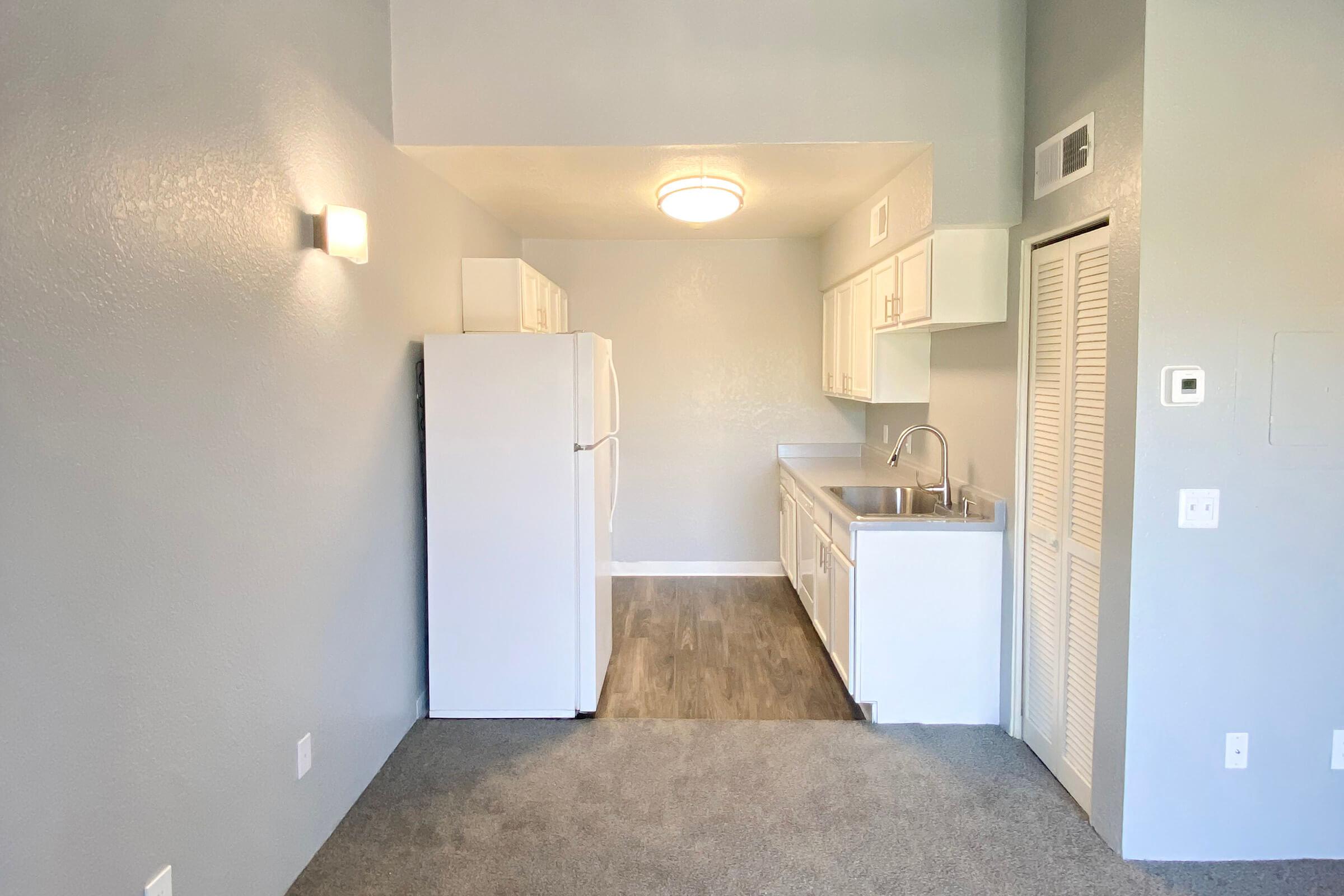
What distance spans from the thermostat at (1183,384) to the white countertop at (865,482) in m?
1.00

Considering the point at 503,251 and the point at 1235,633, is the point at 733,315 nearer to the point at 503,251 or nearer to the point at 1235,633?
the point at 503,251

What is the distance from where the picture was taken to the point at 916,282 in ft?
11.2

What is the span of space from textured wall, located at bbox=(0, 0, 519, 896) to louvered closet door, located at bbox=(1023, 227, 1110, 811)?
244cm

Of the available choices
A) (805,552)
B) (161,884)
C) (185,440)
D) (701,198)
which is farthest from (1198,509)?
(161,884)

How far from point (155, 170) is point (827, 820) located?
8.51 ft

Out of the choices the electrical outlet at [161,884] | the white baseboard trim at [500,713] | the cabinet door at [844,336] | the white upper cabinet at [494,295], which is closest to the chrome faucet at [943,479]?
the cabinet door at [844,336]

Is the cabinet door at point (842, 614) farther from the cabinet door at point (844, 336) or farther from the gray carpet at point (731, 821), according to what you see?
the cabinet door at point (844, 336)

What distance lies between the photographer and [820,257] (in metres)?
5.58

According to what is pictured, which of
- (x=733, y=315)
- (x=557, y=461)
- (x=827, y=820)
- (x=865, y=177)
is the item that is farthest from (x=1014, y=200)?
(x=733, y=315)

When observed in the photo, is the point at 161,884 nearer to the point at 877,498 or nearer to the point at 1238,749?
the point at 1238,749

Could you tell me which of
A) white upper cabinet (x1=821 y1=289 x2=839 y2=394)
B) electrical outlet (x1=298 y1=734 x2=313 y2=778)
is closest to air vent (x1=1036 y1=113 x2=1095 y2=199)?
white upper cabinet (x1=821 y1=289 x2=839 y2=394)

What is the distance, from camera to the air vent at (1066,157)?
2559 mm

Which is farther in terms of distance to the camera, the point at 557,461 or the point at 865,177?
the point at 865,177

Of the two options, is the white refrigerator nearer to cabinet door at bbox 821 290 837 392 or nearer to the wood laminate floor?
the wood laminate floor
